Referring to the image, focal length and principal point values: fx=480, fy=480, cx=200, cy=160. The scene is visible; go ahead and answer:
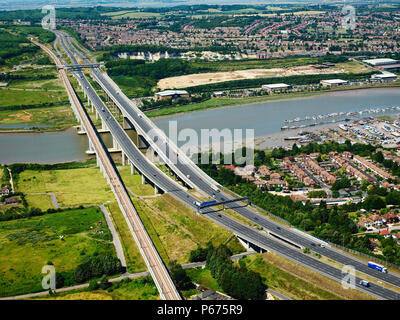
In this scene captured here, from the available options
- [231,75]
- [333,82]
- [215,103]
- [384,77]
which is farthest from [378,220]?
[384,77]

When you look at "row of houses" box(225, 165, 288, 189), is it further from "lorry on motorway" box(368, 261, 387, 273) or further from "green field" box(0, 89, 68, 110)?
"green field" box(0, 89, 68, 110)

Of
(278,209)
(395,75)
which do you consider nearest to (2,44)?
(395,75)

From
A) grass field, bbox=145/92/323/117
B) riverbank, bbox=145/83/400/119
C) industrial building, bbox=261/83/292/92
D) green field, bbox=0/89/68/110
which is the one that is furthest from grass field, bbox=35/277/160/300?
industrial building, bbox=261/83/292/92

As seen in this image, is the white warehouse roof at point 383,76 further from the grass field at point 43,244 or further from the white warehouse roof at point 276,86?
the grass field at point 43,244

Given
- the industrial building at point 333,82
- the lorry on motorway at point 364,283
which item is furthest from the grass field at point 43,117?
the lorry on motorway at point 364,283

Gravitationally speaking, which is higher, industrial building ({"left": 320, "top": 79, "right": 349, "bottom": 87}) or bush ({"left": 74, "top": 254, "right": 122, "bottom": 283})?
industrial building ({"left": 320, "top": 79, "right": 349, "bottom": 87})

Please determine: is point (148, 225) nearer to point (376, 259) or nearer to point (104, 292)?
point (104, 292)
